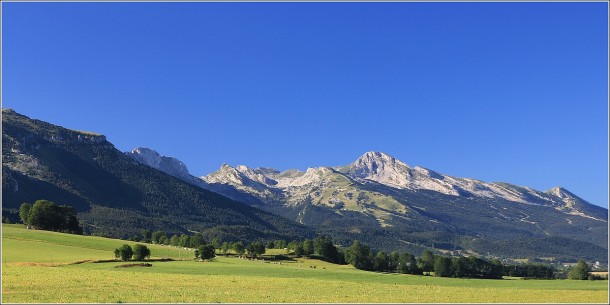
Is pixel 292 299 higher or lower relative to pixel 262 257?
higher

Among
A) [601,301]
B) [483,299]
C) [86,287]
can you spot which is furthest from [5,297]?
[601,301]

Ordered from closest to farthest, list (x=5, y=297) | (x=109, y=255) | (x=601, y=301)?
1. (x=5, y=297)
2. (x=601, y=301)
3. (x=109, y=255)

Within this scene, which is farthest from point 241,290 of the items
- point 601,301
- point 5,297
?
point 601,301

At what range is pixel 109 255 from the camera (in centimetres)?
14912

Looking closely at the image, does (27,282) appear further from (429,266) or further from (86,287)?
(429,266)

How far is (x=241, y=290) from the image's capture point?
6681cm

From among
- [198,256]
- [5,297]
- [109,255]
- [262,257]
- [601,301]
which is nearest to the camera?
[5,297]

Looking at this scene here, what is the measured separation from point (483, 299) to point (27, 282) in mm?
57486

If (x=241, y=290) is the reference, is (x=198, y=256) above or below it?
below

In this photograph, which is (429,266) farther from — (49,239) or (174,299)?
(174,299)

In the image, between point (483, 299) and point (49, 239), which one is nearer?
point (483, 299)

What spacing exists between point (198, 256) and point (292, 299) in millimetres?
114106

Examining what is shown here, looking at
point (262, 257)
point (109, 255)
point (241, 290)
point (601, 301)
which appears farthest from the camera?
point (262, 257)

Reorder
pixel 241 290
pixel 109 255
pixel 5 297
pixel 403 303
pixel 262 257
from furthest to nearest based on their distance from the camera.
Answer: pixel 262 257
pixel 109 255
pixel 241 290
pixel 403 303
pixel 5 297
